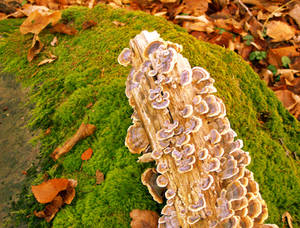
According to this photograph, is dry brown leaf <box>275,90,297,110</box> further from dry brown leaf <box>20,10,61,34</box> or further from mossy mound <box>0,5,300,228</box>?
dry brown leaf <box>20,10,61,34</box>

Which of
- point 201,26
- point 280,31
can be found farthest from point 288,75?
point 201,26

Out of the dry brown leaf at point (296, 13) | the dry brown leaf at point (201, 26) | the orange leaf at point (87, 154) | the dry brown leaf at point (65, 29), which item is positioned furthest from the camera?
the dry brown leaf at point (296, 13)

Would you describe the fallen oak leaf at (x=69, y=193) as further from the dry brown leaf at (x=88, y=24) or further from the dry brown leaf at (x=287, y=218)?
the dry brown leaf at (x=88, y=24)

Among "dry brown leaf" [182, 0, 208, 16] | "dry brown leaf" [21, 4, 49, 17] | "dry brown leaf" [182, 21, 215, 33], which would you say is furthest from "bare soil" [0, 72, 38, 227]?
"dry brown leaf" [182, 0, 208, 16]

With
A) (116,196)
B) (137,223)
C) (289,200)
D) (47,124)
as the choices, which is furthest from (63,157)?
(289,200)

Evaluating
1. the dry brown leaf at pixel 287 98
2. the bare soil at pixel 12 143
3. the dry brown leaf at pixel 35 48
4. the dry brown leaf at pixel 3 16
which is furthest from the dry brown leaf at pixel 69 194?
the dry brown leaf at pixel 3 16

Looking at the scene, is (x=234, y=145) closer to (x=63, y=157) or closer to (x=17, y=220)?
(x=63, y=157)

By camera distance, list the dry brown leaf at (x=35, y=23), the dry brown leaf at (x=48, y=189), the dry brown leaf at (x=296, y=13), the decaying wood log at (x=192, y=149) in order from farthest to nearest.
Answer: the dry brown leaf at (x=296, y=13)
the dry brown leaf at (x=35, y=23)
the dry brown leaf at (x=48, y=189)
the decaying wood log at (x=192, y=149)
